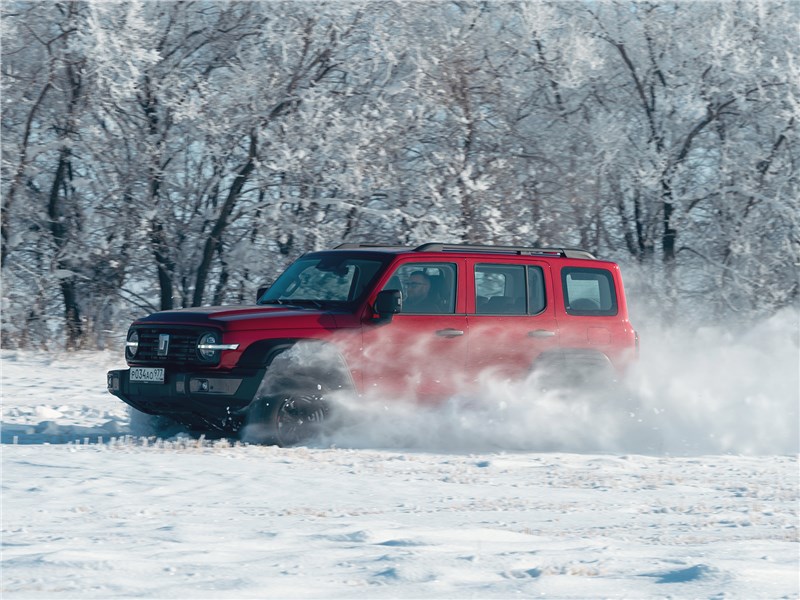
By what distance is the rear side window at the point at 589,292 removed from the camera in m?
9.98

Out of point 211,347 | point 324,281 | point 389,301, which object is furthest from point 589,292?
point 211,347

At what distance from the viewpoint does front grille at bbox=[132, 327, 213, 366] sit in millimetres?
8680

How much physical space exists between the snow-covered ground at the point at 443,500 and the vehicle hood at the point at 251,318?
840 millimetres

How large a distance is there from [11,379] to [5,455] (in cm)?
562

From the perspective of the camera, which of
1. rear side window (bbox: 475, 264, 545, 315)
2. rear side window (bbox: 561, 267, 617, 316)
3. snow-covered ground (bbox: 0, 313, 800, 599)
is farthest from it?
rear side window (bbox: 561, 267, 617, 316)

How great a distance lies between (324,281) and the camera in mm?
9523

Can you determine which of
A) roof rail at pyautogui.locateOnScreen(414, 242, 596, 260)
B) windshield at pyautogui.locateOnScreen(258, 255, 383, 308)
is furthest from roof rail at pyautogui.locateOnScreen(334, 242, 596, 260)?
windshield at pyautogui.locateOnScreen(258, 255, 383, 308)

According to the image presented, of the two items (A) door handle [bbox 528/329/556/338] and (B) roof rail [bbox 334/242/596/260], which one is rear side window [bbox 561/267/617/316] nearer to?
(B) roof rail [bbox 334/242/596/260]

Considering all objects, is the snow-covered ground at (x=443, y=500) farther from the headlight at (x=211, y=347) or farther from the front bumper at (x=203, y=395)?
the headlight at (x=211, y=347)

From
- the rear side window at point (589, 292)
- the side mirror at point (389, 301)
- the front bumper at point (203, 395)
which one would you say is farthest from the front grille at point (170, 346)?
the rear side window at point (589, 292)

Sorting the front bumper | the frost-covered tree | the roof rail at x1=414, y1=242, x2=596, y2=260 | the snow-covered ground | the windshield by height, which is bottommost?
the snow-covered ground

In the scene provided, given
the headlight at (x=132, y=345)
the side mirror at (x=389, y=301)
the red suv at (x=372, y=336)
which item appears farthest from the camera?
the headlight at (x=132, y=345)

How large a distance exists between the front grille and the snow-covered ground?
0.64m

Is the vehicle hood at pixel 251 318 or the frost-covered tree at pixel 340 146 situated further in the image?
the frost-covered tree at pixel 340 146
